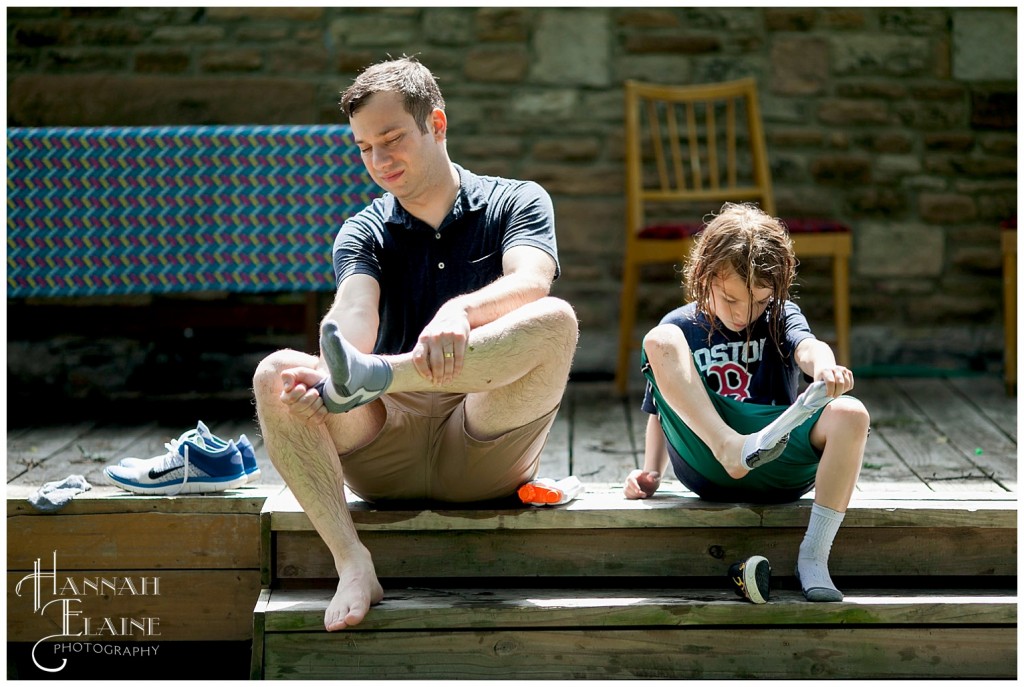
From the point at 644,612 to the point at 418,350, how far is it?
2.16 ft

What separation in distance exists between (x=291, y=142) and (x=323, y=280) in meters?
0.41

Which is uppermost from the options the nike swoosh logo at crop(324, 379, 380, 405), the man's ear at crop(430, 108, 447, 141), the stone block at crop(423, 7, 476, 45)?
the stone block at crop(423, 7, 476, 45)

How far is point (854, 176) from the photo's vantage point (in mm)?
4426

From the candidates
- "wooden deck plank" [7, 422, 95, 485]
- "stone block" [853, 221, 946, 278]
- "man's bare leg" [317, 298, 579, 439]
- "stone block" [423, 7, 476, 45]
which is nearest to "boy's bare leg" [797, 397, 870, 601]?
"man's bare leg" [317, 298, 579, 439]

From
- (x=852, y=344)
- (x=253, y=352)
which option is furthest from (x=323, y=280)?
(x=852, y=344)

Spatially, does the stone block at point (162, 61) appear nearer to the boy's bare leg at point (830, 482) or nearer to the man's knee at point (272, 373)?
the man's knee at point (272, 373)

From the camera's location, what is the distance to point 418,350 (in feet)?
6.15

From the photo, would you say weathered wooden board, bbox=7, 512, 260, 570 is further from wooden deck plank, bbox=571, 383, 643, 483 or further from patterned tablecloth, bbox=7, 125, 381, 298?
patterned tablecloth, bbox=7, 125, 381, 298

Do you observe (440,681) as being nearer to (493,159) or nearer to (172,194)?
(172,194)

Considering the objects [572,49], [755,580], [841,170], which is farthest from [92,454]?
[841,170]

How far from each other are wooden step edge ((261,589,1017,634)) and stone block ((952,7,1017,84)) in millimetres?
2830

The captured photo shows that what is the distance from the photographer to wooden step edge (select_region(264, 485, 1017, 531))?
7.26 ft

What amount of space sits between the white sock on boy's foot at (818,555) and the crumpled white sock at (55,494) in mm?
1480

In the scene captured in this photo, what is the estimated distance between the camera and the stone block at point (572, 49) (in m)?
4.37
